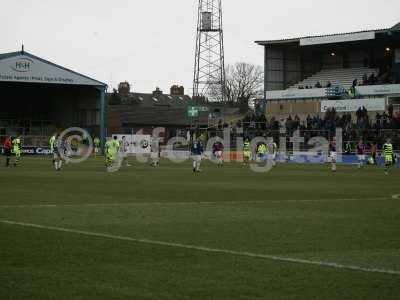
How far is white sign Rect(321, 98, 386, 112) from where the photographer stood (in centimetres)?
6400

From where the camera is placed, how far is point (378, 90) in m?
65.1

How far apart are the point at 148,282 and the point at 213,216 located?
26.2ft

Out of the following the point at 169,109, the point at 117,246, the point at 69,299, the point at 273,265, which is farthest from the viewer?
the point at 169,109

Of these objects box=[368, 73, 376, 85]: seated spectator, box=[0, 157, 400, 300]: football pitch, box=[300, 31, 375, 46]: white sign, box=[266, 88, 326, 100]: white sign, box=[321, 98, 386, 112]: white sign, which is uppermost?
box=[300, 31, 375, 46]: white sign

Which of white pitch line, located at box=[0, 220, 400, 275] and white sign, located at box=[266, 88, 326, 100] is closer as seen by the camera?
white pitch line, located at box=[0, 220, 400, 275]

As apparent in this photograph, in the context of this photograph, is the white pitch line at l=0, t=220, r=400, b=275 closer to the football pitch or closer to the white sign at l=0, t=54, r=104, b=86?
the football pitch

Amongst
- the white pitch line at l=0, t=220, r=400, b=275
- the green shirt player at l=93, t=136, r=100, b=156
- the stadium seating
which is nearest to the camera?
the white pitch line at l=0, t=220, r=400, b=275

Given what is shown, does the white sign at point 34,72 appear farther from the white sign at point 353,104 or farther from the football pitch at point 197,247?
the football pitch at point 197,247

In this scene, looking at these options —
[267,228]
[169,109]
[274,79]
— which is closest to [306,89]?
[274,79]

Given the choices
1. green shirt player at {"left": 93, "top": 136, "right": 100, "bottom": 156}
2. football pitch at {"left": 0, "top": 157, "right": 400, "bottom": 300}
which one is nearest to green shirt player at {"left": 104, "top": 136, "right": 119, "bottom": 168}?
football pitch at {"left": 0, "top": 157, "right": 400, "bottom": 300}

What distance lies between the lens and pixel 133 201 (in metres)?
21.3

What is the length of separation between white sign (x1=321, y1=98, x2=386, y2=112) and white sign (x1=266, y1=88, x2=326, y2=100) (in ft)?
7.18

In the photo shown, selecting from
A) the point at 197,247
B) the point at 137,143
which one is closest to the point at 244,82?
the point at 137,143

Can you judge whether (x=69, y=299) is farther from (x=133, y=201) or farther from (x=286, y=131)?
(x=286, y=131)
